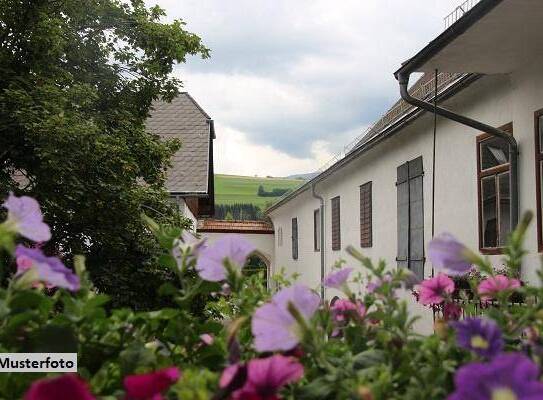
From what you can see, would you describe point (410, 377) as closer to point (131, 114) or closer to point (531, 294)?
point (531, 294)

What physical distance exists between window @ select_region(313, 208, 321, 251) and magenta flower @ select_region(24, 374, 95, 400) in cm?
1643

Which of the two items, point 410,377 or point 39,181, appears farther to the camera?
point 39,181

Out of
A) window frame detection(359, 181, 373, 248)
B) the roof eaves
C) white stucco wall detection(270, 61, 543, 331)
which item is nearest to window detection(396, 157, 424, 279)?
white stucco wall detection(270, 61, 543, 331)

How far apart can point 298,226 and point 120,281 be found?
12073 millimetres

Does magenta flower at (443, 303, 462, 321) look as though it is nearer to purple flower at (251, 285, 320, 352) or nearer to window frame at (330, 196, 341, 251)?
purple flower at (251, 285, 320, 352)

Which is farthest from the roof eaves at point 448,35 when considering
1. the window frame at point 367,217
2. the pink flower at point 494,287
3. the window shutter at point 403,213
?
the window frame at point 367,217

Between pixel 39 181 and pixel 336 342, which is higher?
pixel 39 181

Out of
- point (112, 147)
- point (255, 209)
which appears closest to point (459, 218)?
point (112, 147)

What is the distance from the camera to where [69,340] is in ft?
2.90

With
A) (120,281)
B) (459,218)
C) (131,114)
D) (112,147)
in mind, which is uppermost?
(131,114)

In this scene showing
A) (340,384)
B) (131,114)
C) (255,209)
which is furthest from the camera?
(255,209)

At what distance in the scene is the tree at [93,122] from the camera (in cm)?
806

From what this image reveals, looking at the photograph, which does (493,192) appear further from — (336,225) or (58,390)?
(336,225)

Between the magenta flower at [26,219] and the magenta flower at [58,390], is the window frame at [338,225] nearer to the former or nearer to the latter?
the magenta flower at [26,219]
